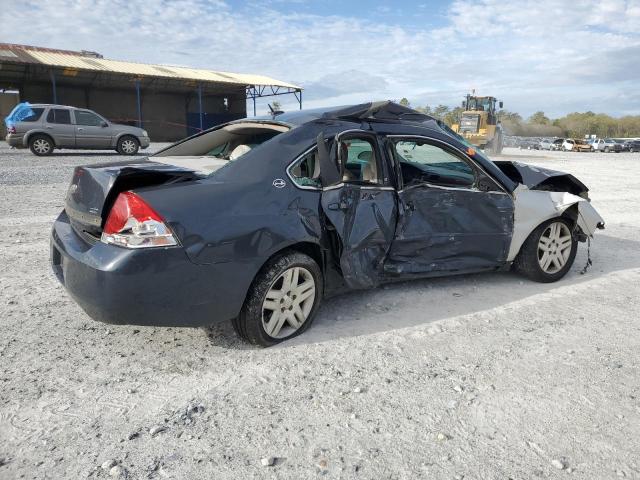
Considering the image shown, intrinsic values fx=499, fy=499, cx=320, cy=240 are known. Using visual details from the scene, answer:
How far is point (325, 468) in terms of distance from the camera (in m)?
2.20

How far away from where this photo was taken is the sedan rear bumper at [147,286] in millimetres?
2711

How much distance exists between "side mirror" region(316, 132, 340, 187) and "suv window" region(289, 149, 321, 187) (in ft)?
0.10

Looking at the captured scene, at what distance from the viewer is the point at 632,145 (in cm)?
5106

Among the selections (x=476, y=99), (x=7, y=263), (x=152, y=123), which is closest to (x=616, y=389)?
(x=7, y=263)

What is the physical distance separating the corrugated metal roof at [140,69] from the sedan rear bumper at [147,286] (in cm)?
2655

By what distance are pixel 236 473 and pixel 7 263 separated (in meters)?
3.85

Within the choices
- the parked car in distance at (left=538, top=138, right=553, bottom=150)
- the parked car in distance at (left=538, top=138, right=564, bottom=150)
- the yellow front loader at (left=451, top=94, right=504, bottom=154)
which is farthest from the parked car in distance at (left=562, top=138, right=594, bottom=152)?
the yellow front loader at (left=451, top=94, right=504, bottom=154)

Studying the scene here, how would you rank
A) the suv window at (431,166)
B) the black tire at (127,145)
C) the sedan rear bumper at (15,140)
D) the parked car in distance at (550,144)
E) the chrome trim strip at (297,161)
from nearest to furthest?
the chrome trim strip at (297,161) → the suv window at (431,166) → the sedan rear bumper at (15,140) → the black tire at (127,145) → the parked car in distance at (550,144)

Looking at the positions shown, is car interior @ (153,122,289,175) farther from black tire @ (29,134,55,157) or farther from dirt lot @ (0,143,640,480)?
black tire @ (29,134,55,157)

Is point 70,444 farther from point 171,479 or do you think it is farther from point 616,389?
point 616,389

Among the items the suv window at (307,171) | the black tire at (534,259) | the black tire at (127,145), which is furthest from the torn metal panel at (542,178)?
the black tire at (127,145)

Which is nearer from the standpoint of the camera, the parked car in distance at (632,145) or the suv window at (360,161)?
the suv window at (360,161)

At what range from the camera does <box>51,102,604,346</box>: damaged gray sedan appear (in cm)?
279

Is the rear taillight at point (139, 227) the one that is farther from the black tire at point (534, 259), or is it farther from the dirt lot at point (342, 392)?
the black tire at point (534, 259)
